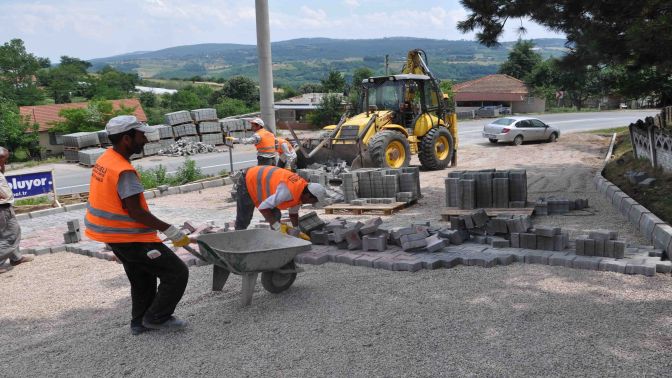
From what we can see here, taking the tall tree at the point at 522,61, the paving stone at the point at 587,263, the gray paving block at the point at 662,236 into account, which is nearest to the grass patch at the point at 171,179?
the paving stone at the point at 587,263

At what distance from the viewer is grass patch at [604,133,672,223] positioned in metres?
8.09

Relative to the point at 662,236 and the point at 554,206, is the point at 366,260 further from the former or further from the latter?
the point at 554,206

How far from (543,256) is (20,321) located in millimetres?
5248

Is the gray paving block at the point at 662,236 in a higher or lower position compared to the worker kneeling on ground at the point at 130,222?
lower

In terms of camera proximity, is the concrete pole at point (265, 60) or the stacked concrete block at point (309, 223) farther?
the concrete pole at point (265, 60)

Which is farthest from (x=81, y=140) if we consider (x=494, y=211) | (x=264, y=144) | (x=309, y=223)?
(x=494, y=211)

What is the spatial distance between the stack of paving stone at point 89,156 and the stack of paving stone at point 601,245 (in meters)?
20.0

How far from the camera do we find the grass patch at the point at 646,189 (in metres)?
8.09

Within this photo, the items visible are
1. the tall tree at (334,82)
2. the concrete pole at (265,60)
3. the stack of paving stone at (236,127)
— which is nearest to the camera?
the concrete pole at (265,60)

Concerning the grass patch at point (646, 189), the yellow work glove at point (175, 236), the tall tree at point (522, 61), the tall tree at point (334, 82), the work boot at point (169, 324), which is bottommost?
the work boot at point (169, 324)

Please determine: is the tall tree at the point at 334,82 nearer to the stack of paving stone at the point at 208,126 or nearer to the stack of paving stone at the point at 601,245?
the stack of paving stone at the point at 208,126

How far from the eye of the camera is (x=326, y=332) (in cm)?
472

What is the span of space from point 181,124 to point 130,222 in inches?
904

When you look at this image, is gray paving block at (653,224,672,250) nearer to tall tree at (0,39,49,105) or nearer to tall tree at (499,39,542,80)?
tall tree at (0,39,49,105)
